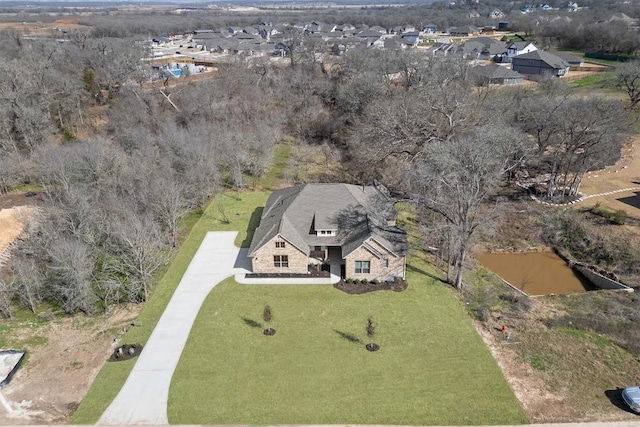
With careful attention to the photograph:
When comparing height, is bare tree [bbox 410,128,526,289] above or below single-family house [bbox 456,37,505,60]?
below

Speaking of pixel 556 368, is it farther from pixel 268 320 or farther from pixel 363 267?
pixel 268 320

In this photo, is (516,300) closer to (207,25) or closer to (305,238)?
(305,238)

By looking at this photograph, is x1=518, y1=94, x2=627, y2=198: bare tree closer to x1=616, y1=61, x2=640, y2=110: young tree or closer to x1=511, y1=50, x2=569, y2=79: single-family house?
x1=616, y1=61, x2=640, y2=110: young tree

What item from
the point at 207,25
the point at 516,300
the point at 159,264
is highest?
the point at 207,25

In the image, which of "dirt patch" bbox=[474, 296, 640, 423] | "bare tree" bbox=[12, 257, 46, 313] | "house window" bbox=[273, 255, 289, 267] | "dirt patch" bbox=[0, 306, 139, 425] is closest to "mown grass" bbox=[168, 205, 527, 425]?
"dirt patch" bbox=[474, 296, 640, 423]

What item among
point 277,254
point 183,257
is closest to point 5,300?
point 183,257

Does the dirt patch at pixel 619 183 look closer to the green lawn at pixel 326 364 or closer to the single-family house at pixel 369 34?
the green lawn at pixel 326 364

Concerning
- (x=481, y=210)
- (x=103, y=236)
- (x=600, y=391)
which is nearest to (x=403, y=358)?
(x=600, y=391)
